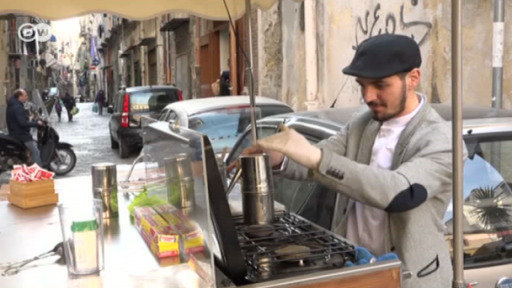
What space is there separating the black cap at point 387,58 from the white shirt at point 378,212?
8.8 inches

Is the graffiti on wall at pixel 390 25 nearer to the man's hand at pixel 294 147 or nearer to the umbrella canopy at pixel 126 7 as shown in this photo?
the umbrella canopy at pixel 126 7

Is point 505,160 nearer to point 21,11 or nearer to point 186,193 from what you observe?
point 186,193

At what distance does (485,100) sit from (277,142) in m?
6.07

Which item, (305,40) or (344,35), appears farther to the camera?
(305,40)

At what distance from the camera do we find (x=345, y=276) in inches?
77.6

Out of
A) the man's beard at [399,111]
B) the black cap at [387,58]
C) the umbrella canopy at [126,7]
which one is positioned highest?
the umbrella canopy at [126,7]

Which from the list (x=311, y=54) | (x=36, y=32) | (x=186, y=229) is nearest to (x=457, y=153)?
(x=186, y=229)

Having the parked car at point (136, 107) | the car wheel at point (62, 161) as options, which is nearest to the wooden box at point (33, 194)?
the car wheel at point (62, 161)

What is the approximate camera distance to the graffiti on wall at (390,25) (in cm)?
Answer: 838

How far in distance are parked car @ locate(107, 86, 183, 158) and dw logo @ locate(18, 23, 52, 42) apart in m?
2.26

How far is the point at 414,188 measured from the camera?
2.14 meters

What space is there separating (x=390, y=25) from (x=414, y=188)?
24.4ft

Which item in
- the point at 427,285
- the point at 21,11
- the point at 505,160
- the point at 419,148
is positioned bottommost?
the point at 427,285

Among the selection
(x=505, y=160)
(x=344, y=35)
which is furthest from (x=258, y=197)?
(x=344, y=35)
